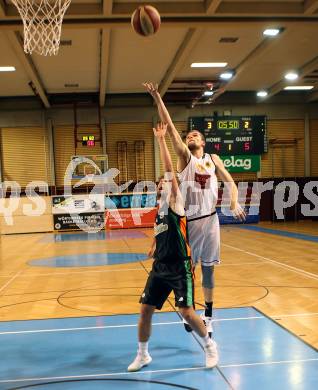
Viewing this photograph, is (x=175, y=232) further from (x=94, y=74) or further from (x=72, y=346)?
(x=94, y=74)

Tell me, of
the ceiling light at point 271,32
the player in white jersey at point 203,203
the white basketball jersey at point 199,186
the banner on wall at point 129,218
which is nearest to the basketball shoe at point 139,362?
the player in white jersey at point 203,203

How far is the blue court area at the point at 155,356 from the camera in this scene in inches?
135

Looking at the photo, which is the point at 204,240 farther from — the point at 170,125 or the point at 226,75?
the point at 226,75

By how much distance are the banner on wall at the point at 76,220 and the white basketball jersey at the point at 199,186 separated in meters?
13.8

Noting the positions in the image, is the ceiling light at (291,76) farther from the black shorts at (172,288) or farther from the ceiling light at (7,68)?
the black shorts at (172,288)

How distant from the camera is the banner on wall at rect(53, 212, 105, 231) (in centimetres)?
1788

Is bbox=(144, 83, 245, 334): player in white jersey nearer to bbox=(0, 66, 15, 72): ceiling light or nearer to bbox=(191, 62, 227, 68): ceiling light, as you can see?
bbox=(191, 62, 227, 68): ceiling light

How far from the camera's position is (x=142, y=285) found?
7023mm

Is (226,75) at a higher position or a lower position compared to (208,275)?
higher

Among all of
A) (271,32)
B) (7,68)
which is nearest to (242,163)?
(271,32)

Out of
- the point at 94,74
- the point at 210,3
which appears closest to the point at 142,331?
the point at 210,3

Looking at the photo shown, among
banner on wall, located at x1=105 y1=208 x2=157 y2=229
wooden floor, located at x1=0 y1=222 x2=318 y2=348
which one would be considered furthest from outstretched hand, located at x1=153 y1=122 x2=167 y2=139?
banner on wall, located at x1=105 y1=208 x2=157 y2=229

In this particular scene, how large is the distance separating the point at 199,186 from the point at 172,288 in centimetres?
107

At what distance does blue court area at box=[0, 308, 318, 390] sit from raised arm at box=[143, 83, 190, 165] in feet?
5.65
